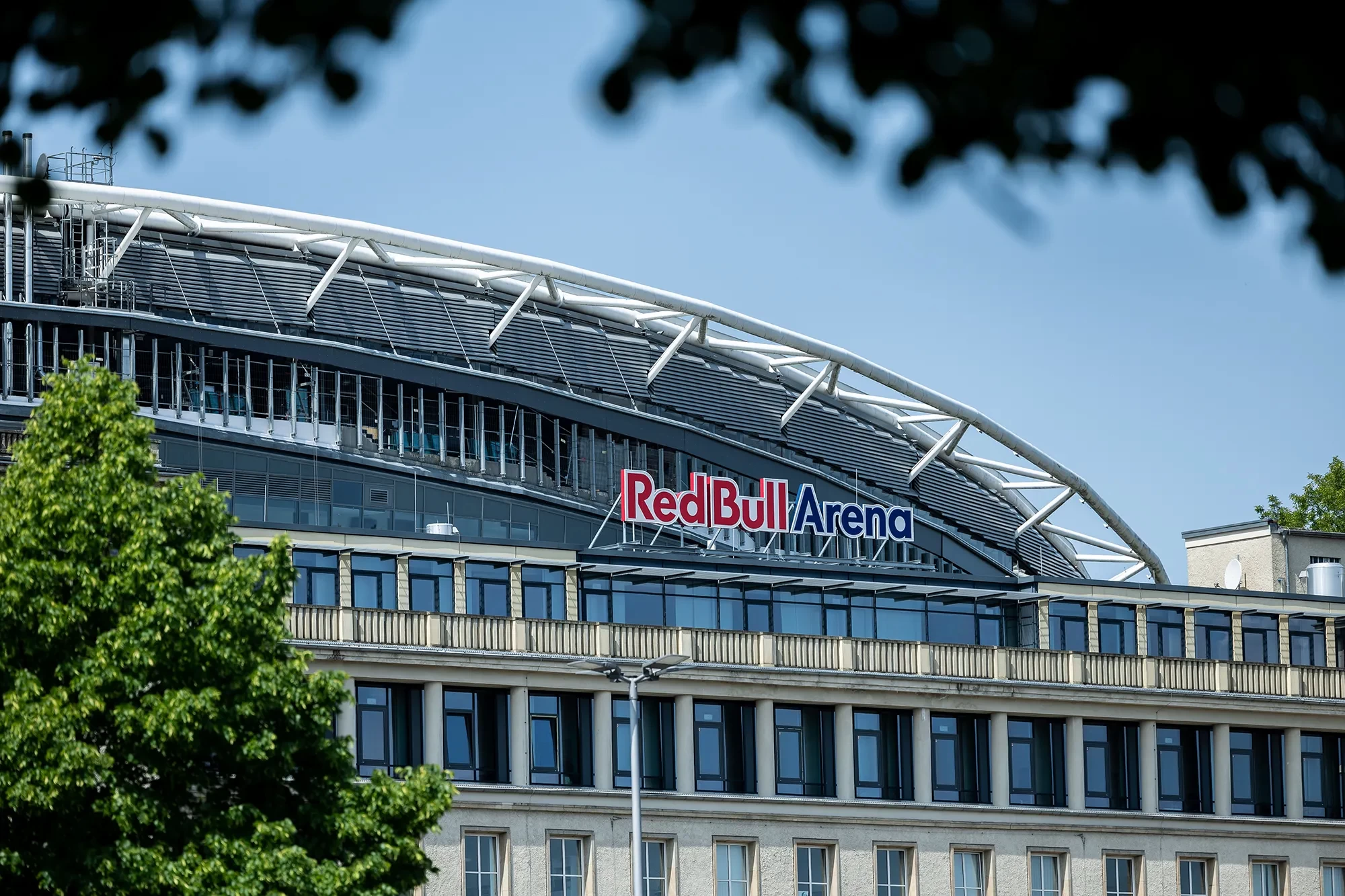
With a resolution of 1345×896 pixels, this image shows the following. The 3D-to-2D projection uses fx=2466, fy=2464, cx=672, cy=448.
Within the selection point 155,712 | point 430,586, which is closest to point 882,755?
point 430,586

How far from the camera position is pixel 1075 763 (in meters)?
73.5

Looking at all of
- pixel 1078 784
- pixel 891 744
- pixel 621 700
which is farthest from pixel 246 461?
pixel 1078 784

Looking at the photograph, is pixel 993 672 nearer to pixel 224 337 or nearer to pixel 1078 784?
pixel 1078 784

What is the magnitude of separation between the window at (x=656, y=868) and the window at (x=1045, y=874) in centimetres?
1133

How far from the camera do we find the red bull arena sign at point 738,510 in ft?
234

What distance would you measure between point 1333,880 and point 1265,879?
2423 millimetres

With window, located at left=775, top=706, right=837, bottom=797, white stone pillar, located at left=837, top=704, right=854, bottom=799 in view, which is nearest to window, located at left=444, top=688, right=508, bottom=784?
window, located at left=775, top=706, right=837, bottom=797

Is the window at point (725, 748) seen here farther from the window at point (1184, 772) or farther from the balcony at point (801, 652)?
the window at point (1184, 772)

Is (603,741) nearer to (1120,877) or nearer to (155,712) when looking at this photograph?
(1120,877)

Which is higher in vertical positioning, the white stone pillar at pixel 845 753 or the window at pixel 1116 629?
the window at pixel 1116 629

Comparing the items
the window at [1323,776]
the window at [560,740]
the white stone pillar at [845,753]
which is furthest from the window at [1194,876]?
the window at [560,740]

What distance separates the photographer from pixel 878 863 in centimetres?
7006

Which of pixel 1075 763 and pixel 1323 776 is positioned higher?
pixel 1075 763

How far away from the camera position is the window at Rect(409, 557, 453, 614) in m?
67.4
